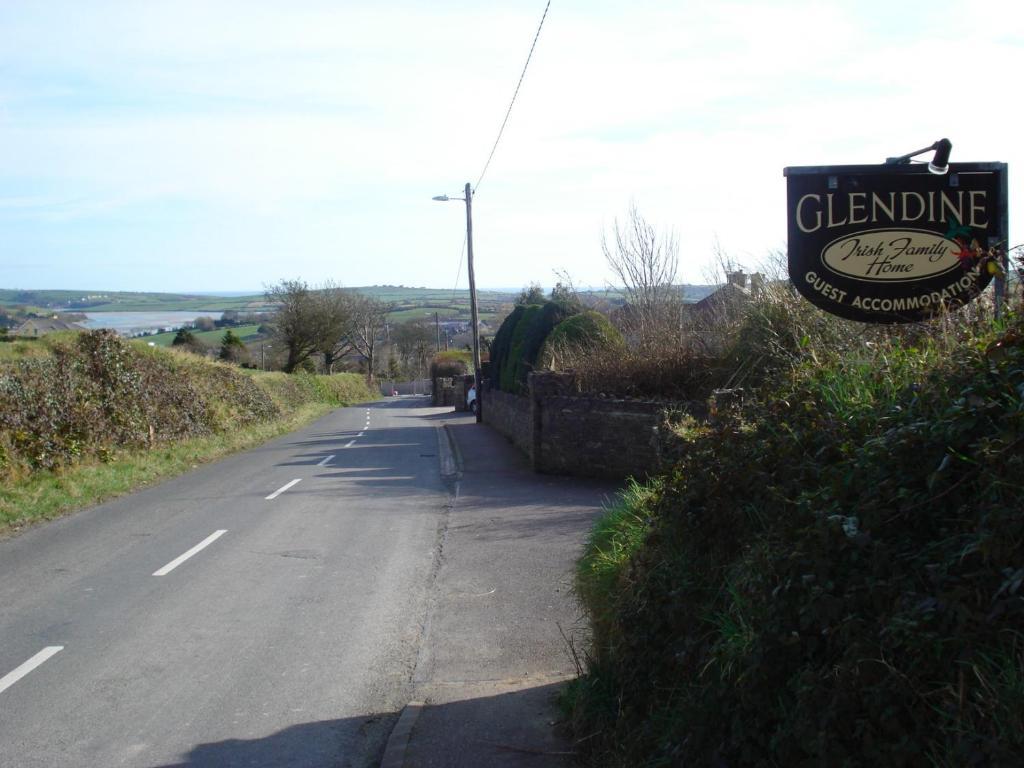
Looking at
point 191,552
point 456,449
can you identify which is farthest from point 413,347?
→ point 191,552

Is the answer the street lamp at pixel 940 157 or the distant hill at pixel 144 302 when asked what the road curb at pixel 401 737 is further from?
the distant hill at pixel 144 302

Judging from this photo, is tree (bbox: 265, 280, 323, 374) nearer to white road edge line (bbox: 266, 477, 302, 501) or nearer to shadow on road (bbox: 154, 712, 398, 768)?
white road edge line (bbox: 266, 477, 302, 501)

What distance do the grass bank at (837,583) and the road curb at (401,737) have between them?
2.98ft

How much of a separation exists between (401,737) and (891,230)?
13.6ft

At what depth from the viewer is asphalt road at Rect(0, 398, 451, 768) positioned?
527 centimetres

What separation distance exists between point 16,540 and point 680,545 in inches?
403

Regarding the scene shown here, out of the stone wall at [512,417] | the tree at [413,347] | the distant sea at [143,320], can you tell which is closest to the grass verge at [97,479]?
the stone wall at [512,417]

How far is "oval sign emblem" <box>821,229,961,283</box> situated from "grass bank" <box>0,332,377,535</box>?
11367 mm

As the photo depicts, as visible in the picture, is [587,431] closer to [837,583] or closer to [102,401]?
[102,401]

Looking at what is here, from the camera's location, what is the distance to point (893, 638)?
9.01 feet

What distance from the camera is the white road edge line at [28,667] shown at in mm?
6160

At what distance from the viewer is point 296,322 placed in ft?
217

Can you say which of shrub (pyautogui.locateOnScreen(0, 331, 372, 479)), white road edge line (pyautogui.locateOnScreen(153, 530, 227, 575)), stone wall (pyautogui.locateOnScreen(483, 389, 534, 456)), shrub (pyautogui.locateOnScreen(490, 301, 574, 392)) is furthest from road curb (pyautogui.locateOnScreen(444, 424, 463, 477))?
shrub (pyautogui.locateOnScreen(0, 331, 372, 479))

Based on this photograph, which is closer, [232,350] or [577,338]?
[577,338]
